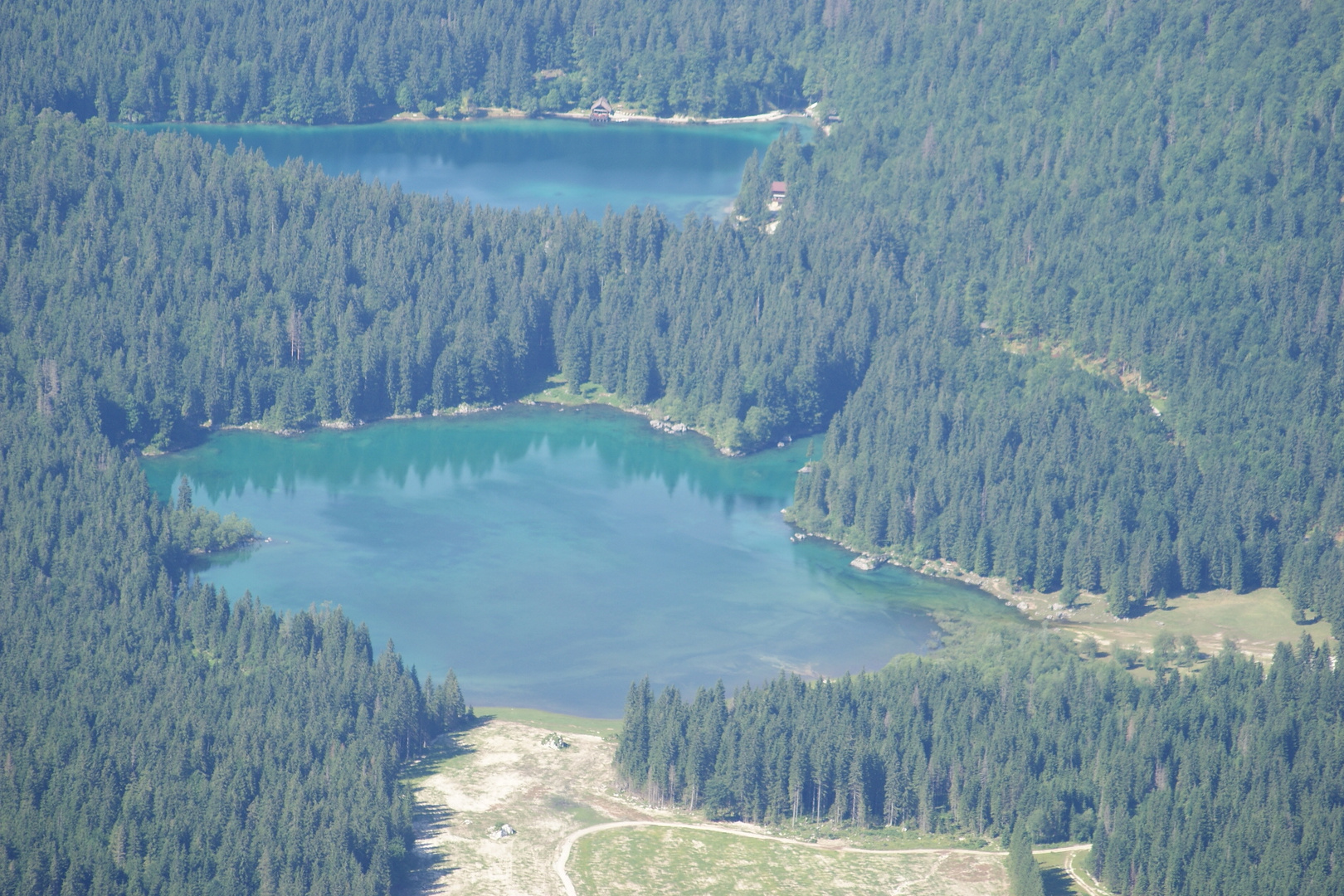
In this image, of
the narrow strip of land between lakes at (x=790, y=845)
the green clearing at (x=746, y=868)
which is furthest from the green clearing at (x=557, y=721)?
the green clearing at (x=746, y=868)

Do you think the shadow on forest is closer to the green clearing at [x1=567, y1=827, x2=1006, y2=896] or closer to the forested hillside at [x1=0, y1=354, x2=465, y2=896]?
the forested hillside at [x1=0, y1=354, x2=465, y2=896]

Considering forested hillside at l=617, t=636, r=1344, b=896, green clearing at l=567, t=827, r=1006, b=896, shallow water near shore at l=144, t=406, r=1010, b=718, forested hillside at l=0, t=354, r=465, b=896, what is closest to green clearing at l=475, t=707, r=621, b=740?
shallow water near shore at l=144, t=406, r=1010, b=718

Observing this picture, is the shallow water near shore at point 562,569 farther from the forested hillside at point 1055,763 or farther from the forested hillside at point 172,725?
the forested hillside at point 1055,763

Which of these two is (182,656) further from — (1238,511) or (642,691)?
(1238,511)

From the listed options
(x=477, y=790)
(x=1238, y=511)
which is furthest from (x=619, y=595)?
(x=1238, y=511)

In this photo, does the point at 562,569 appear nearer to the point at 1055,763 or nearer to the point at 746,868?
the point at 746,868
